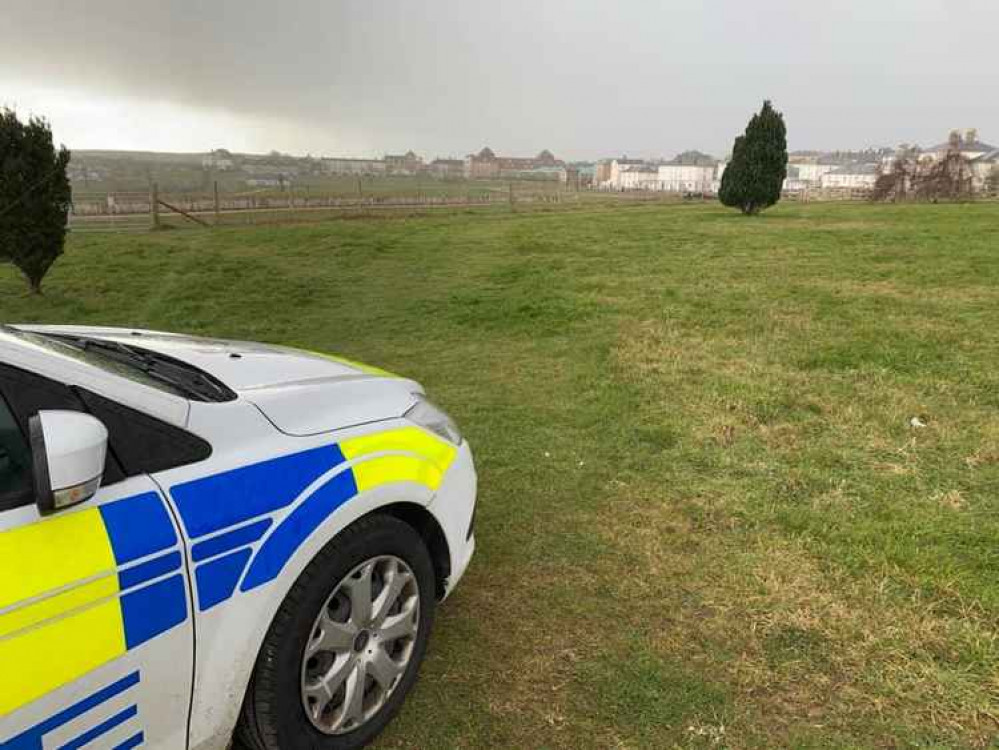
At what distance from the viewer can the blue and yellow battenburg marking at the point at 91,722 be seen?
1319 millimetres

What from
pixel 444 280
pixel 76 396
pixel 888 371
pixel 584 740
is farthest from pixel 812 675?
pixel 444 280

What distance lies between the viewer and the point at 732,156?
19156 mm

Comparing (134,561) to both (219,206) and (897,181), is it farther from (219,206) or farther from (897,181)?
(897,181)

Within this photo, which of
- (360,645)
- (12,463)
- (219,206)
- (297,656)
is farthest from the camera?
(219,206)

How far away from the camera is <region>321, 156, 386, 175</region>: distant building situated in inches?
1006

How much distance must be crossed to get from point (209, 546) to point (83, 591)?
276 mm

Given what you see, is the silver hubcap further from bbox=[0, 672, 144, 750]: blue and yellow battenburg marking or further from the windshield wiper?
the windshield wiper

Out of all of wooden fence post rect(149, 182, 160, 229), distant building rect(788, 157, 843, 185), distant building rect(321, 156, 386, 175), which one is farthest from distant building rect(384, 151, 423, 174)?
distant building rect(788, 157, 843, 185)

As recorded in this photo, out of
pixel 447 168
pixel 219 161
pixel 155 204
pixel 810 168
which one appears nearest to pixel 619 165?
pixel 810 168

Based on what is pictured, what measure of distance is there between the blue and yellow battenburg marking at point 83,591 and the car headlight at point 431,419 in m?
1.04

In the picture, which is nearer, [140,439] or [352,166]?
[140,439]

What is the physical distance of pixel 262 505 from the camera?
1.74 m

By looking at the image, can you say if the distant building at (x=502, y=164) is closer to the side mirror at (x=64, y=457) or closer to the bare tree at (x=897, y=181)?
the bare tree at (x=897, y=181)

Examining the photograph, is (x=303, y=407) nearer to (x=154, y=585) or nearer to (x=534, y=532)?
(x=154, y=585)
